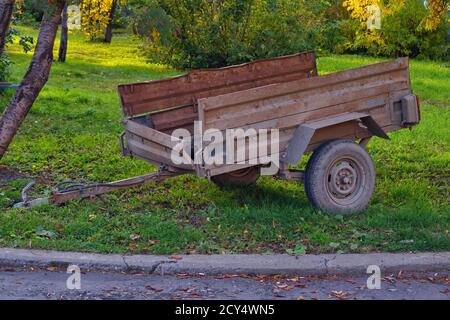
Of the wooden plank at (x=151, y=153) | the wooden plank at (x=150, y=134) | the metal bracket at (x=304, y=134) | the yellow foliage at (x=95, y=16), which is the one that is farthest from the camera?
the yellow foliage at (x=95, y=16)

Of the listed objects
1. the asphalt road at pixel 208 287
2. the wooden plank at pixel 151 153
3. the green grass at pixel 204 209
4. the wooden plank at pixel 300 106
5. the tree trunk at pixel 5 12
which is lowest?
the asphalt road at pixel 208 287

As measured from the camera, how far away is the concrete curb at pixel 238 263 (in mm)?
5949

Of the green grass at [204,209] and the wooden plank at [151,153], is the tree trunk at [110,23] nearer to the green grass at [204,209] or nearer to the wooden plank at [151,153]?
the green grass at [204,209]

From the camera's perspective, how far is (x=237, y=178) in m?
8.11

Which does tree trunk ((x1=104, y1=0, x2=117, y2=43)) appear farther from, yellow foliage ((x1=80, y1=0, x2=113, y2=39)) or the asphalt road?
the asphalt road

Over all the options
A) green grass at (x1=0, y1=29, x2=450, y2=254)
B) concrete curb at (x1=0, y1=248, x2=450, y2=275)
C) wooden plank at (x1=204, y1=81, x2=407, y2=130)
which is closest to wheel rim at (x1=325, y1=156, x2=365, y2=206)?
green grass at (x1=0, y1=29, x2=450, y2=254)

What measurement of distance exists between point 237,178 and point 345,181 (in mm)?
1434

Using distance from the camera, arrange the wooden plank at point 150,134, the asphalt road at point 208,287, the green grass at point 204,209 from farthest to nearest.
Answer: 1. the wooden plank at point 150,134
2. the green grass at point 204,209
3. the asphalt road at point 208,287

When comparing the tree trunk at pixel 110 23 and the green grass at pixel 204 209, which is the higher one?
the tree trunk at pixel 110 23

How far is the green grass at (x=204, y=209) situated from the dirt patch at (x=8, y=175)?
107mm

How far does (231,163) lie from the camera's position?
6.52 meters

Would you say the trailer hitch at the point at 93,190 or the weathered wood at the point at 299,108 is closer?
the weathered wood at the point at 299,108

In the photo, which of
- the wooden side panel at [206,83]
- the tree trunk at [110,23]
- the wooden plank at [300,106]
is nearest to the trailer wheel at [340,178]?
the wooden plank at [300,106]
